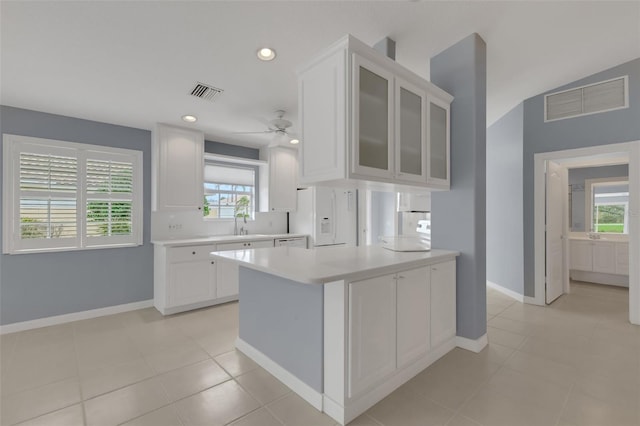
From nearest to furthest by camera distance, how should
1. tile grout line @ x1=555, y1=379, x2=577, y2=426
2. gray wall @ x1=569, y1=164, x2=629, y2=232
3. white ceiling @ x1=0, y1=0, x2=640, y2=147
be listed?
tile grout line @ x1=555, y1=379, x2=577, y2=426, white ceiling @ x1=0, y1=0, x2=640, y2=147, gray wall @ x1=569, y1=164, x2=629, y2=232

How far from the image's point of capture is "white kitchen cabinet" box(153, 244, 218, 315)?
3.62 metres

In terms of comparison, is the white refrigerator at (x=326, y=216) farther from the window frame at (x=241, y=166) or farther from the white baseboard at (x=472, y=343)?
the white baseboard at (x=472, y=343)

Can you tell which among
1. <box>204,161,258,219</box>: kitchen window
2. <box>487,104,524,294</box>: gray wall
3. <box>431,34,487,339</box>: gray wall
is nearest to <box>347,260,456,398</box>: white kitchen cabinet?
<box>431,34,487,339</box>: gray wall

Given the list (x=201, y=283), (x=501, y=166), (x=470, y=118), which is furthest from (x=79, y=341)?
(x=501, y=166)

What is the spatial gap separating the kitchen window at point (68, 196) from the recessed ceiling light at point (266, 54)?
2.57m

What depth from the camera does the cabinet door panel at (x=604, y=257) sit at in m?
4.59

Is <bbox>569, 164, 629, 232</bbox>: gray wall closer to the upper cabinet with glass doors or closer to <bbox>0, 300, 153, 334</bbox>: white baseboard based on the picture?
the upper cabinet with glass doors

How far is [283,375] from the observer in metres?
2.08

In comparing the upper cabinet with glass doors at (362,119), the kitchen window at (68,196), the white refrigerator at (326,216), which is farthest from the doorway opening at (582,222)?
the kitchen window at (68,196)

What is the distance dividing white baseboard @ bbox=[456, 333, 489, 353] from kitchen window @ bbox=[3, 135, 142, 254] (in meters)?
4.07

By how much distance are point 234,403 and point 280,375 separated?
36cm

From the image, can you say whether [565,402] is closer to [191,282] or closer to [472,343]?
[472,343]

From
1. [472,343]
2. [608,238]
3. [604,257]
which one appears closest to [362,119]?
[472,343]

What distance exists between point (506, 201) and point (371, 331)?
3534 mm
